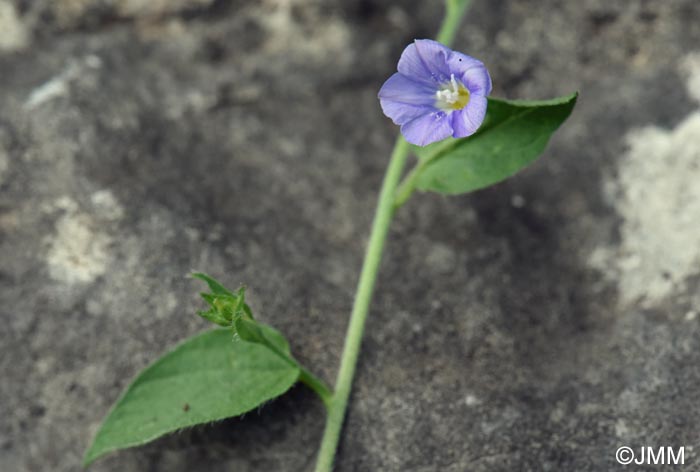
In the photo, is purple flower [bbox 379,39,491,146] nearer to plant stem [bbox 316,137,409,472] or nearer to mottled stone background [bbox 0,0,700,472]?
plant stem [bbox 316,137,409,472]

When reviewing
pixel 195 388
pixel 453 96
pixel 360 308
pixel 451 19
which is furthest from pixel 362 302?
pixel 451 19

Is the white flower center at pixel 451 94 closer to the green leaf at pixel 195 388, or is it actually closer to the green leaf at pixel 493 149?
the green leaf at pixel 493 149

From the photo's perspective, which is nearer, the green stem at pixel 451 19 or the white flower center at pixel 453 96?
the white flower center at pixel 453 96

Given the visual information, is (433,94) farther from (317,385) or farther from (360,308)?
(317,385)

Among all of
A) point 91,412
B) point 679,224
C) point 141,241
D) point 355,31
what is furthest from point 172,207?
point 679,224

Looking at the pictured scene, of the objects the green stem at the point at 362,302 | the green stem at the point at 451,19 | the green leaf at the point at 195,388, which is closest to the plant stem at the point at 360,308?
the green stem at the point at 362,302

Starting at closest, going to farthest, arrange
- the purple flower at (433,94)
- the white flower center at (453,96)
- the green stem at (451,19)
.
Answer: the purple flower at (433,94), the white flower center at (453,96), the green stem at (451,19)

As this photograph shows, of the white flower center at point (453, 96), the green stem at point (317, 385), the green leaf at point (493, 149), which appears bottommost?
the green stem at point (317, 385)

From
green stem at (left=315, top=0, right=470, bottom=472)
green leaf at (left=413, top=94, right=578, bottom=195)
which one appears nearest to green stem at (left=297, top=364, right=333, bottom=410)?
green stem at (left=315, top=0, right=470, bottom=472)
